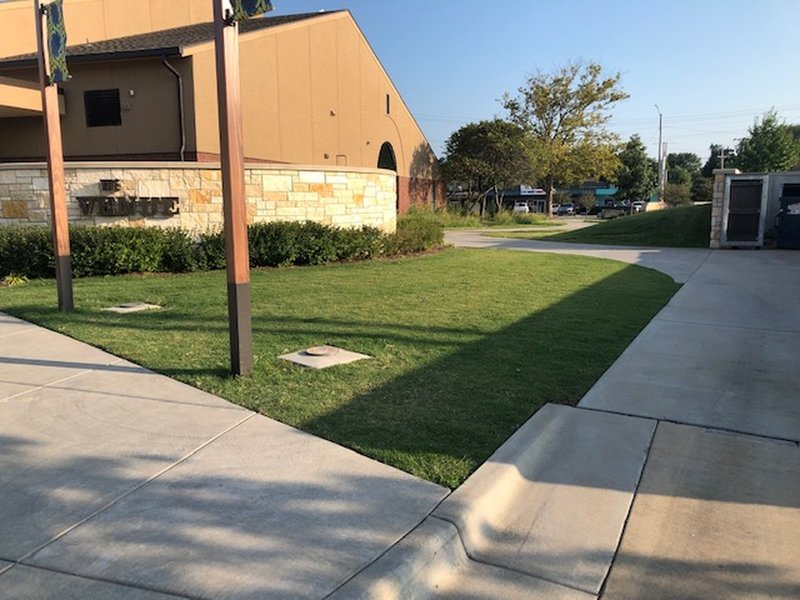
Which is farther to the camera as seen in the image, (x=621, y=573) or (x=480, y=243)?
(x=480, y=243)

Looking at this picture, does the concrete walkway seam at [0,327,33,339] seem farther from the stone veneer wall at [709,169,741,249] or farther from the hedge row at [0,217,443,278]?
the stone veneer wall at [709,169,741,249]

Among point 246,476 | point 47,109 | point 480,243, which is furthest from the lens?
point 480,243

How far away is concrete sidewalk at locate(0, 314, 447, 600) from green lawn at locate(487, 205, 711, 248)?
19595mm

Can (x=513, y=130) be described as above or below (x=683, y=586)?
above

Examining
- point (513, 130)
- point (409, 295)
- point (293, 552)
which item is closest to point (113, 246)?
point (409, 295)

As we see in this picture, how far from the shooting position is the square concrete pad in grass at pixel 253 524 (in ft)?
8.81

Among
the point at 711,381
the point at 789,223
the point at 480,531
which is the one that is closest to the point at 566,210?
the point at 789,223

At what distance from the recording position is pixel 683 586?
2.83 meters

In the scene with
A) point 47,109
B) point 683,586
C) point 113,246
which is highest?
point 47,109

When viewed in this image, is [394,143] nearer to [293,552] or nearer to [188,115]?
[188,115]

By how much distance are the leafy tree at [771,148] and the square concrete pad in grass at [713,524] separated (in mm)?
44932

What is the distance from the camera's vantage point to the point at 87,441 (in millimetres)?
4070

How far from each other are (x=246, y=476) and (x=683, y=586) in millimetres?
2348

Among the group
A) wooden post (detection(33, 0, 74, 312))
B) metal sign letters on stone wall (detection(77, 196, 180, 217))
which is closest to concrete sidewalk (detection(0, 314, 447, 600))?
wooden post (detection(33, 0, 74, 312))
